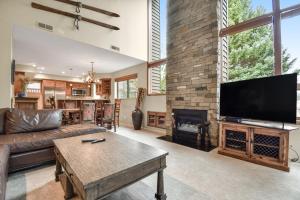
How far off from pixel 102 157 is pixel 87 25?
3844mm

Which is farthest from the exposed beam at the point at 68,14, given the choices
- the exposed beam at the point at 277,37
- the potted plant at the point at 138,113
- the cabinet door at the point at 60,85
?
the cabinet door at the point at 60,85

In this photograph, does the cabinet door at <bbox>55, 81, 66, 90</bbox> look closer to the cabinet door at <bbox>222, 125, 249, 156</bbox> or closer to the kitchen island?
the kitchen island

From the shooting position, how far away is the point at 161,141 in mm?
4102

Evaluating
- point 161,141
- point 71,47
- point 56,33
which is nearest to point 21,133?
point 56,33

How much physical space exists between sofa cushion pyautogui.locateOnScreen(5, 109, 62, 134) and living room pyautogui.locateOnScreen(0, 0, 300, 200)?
0.6 inches

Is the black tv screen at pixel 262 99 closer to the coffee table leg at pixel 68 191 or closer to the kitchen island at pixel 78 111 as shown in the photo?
the coffee table leg at pixel 68 191

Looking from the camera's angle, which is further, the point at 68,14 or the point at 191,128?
the point at 191,128

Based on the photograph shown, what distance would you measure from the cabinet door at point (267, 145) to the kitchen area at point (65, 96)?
13.7 feet

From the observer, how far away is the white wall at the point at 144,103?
17.4ft

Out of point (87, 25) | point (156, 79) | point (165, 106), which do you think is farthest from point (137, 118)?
point (87, 25)

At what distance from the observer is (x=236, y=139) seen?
2.95 m

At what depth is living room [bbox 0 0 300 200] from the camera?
1.78 metres

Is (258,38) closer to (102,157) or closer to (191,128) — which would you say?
(191,128)

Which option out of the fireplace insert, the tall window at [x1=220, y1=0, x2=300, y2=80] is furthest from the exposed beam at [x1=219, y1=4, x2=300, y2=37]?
the fireplace insert
